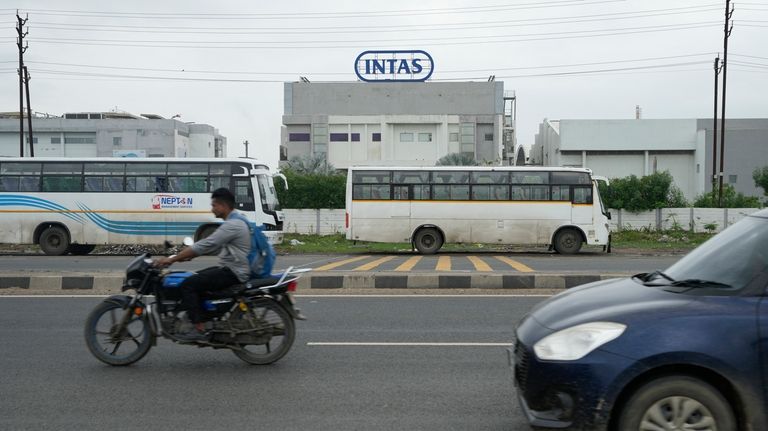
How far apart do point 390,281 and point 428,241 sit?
12291 millimetres

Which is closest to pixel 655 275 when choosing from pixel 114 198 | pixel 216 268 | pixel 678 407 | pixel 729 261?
pixel 729 261

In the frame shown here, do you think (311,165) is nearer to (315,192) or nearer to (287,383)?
(315,192)

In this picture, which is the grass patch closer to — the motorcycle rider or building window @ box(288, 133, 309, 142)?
the motorcycle rider

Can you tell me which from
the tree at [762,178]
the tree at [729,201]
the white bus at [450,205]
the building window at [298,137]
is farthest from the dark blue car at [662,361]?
the building window at [298,137]

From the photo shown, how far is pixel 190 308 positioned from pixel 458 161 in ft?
161

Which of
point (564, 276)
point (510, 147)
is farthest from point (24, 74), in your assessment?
point (510, 147)

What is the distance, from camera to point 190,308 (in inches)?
263

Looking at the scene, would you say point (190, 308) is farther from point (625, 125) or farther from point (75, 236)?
point (625, 125)

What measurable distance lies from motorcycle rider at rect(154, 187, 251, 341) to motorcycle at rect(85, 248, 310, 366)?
74mm

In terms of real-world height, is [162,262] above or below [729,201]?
below

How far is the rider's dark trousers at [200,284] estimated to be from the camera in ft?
21.8

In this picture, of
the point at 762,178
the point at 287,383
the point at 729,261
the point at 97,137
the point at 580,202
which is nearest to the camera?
the point at 729,261

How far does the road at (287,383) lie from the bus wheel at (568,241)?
50.3 feet

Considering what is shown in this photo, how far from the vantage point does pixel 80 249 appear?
82.8ft
